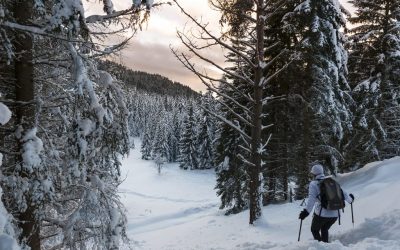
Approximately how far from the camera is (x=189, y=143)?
74062mm

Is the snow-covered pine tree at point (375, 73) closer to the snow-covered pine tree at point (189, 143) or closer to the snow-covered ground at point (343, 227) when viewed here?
the snow-covered ground at point (343, 227)

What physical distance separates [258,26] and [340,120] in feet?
29.4

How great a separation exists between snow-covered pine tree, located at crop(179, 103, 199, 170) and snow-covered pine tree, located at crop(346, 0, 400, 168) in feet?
165

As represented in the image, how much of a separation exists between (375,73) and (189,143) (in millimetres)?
53767

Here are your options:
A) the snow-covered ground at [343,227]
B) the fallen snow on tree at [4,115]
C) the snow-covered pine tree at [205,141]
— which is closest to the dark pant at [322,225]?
the snow-covered ground at [343,227]

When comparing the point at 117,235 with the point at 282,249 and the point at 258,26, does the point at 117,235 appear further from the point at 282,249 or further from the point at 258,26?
the point at 258,26

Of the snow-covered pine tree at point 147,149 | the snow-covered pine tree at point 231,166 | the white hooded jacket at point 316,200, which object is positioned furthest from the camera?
the snow-covered pine tree at point 147,149

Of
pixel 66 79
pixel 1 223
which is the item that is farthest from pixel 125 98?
pixel 1 223

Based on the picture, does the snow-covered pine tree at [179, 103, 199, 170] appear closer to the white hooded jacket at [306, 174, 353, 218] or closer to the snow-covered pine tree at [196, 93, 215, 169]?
the snow-covered pine tree at [196, 93, 215, 169]

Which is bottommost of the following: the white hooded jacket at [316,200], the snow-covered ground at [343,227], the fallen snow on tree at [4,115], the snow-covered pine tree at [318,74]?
the snow-covered ground at [343,227]

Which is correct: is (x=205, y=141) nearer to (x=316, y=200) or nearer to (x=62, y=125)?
(x=316, y=200)

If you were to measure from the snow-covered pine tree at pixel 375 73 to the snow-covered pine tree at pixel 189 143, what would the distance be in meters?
50.3

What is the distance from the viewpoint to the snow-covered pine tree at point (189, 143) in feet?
240

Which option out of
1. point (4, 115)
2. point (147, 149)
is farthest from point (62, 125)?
point (147, 149)
